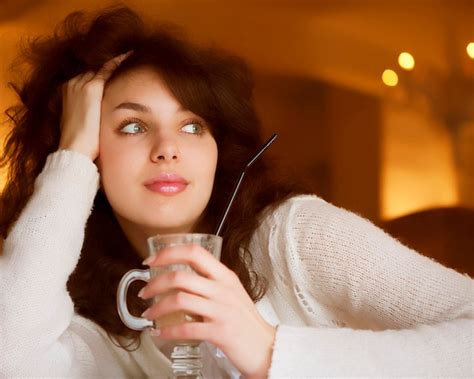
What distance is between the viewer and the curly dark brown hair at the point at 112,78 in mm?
1557

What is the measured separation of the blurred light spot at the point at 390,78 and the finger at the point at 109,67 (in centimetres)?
121

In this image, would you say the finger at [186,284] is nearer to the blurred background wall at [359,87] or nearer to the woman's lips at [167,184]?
the woman's lips at [167,184]

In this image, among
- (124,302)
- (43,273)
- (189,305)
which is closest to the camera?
(189,305)

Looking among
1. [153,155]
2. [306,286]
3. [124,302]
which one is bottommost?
[306,286]

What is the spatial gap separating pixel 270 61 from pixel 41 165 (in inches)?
42.3

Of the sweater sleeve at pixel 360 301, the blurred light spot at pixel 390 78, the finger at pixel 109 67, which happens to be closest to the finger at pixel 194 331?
the sweater sleeve at pixel 360 301

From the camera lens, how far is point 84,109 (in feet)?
4.99

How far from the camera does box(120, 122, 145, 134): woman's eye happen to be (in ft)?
4.90

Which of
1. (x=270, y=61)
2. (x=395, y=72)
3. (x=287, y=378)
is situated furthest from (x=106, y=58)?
(x=395, y=72)

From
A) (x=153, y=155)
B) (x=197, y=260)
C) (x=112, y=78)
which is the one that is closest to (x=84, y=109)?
(x=112, y=78)

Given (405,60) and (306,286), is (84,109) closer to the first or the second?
(306,286)

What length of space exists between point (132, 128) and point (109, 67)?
0.53 ft

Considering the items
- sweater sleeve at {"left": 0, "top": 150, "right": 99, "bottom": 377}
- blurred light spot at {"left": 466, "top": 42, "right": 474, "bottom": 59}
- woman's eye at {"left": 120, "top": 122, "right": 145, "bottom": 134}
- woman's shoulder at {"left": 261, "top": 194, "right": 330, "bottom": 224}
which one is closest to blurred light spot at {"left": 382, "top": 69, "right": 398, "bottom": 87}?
blurred light spot at {"left": 466, "top": 42, "right": 474, "bottom": 59}

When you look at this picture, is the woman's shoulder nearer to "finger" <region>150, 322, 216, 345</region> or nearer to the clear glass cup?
the clear glass cup
